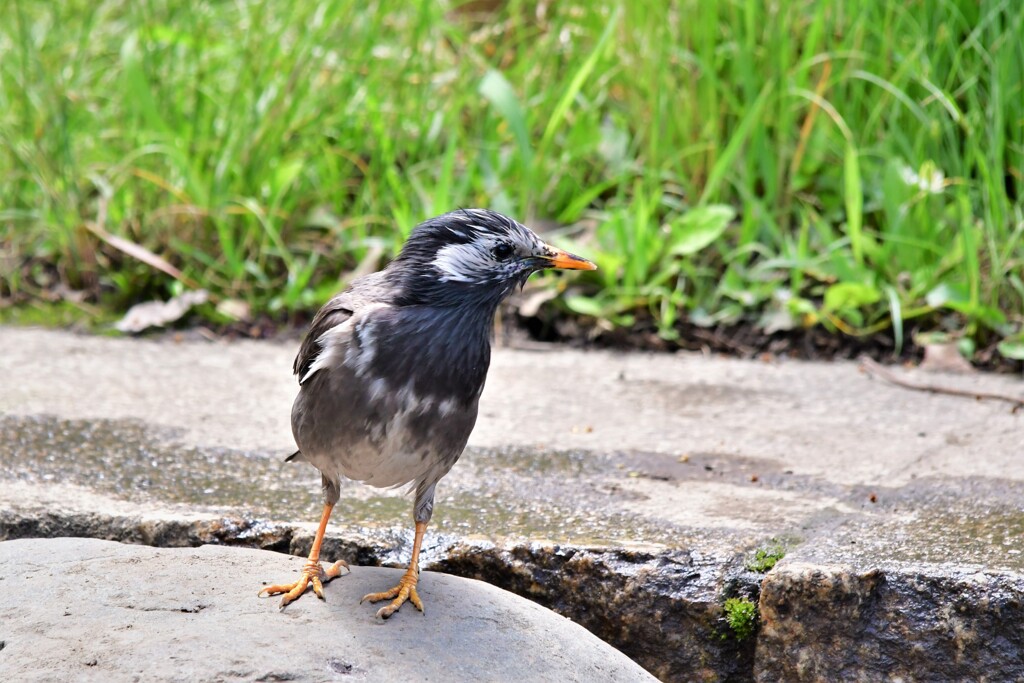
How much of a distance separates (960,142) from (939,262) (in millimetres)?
781

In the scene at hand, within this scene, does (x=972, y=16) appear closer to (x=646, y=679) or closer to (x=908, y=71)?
(x=908, y=71)

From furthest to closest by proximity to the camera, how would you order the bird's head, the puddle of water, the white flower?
the white flower
the puddle of water
the bird's head

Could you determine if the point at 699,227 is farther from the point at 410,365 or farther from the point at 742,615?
the point at 410,365

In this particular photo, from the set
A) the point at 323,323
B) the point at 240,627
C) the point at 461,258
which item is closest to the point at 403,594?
the point at 240,627

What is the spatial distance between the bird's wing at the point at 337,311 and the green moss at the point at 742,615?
1003 millimetres

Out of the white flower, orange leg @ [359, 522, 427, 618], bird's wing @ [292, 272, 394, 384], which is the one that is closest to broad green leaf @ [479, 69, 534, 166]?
the white flower

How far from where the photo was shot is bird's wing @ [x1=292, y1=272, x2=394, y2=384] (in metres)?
2.51

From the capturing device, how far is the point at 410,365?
7.83 ft

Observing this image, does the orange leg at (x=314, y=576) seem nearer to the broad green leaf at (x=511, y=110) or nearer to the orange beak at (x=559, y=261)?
the orange beak at (x=559, y=261)

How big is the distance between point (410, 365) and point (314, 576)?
0.51 m

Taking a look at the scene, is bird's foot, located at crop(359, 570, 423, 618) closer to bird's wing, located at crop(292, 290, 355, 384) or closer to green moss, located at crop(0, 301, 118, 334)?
bird's wing, located at crop(292, 290, 355, 384)

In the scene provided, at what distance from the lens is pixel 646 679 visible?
2.33 m

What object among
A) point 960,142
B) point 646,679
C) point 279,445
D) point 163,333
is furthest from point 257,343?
point 960,142

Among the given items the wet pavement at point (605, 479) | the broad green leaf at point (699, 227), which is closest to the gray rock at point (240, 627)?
the wet pavement at point (605, 479)
